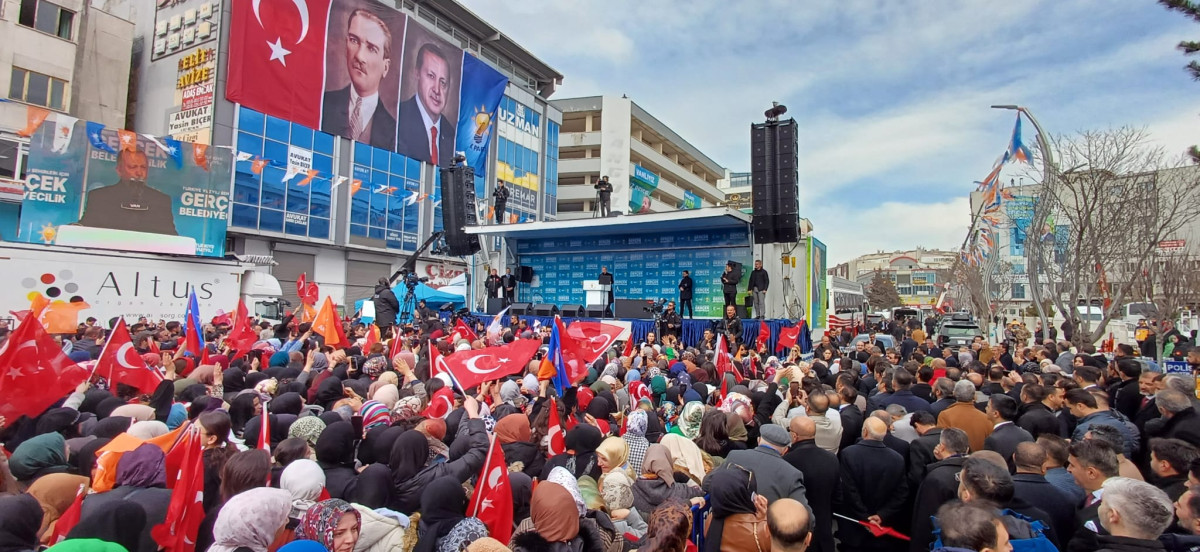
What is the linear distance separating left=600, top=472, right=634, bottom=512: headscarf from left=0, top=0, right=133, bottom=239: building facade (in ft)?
102

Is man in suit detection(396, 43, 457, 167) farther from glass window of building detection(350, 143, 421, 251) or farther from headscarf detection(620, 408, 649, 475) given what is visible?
headscarf detection(620, 408, 649, 475)

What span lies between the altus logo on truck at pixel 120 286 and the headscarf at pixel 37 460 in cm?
1632

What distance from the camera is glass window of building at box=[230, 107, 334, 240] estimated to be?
29062mm

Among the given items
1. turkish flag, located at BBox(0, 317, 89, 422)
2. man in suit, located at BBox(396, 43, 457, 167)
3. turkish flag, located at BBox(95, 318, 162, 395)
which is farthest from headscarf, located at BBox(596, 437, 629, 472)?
man in suit, located at BBox(396, 43, 457, 167)

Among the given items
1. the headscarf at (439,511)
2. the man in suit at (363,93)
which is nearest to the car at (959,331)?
the headscarf at (439,511)

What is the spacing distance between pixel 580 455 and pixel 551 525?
1223 mm

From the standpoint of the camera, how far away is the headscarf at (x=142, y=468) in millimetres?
3318

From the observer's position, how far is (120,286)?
20.5 m

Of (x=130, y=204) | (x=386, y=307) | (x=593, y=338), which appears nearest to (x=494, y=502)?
(x=593, y=338)

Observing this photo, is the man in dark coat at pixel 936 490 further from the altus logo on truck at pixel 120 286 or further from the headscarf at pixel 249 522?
the altus logo on truck at pixel 120 286

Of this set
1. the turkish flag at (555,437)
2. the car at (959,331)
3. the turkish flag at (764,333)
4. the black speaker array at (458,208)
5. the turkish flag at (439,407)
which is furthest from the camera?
the car at (959,331)

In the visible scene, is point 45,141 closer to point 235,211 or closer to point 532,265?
point 235,211

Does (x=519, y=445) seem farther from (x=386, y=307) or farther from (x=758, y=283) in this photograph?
(x=758, y=283)

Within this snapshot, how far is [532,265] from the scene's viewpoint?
23484 mm
